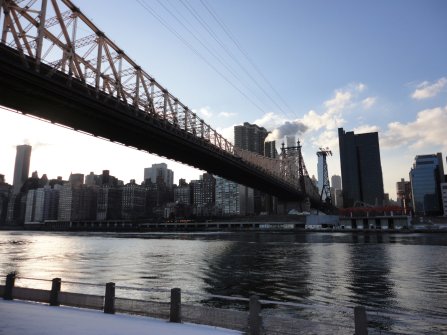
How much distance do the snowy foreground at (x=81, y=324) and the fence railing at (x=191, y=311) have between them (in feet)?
0.87

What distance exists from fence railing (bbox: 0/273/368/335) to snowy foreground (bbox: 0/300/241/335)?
26cm

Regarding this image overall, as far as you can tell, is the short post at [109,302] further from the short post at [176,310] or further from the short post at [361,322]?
the short post at [361,322]

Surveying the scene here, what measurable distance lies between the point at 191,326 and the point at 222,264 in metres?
27.2

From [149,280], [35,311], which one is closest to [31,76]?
[149,280]

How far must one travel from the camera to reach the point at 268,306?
1819 centimetres

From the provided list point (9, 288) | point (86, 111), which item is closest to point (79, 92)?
point (86, 111)

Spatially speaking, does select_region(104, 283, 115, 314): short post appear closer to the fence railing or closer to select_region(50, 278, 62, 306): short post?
the fence railing

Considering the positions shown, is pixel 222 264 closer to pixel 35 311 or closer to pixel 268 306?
pixel 268 306

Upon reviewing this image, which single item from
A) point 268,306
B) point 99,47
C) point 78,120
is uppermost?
point 99,47

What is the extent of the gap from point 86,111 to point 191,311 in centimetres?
4225

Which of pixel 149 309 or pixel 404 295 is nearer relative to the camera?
pixel 149 309

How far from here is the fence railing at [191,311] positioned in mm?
10000

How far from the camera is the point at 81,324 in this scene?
11062mm

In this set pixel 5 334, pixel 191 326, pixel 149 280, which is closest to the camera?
pixel 5 334
